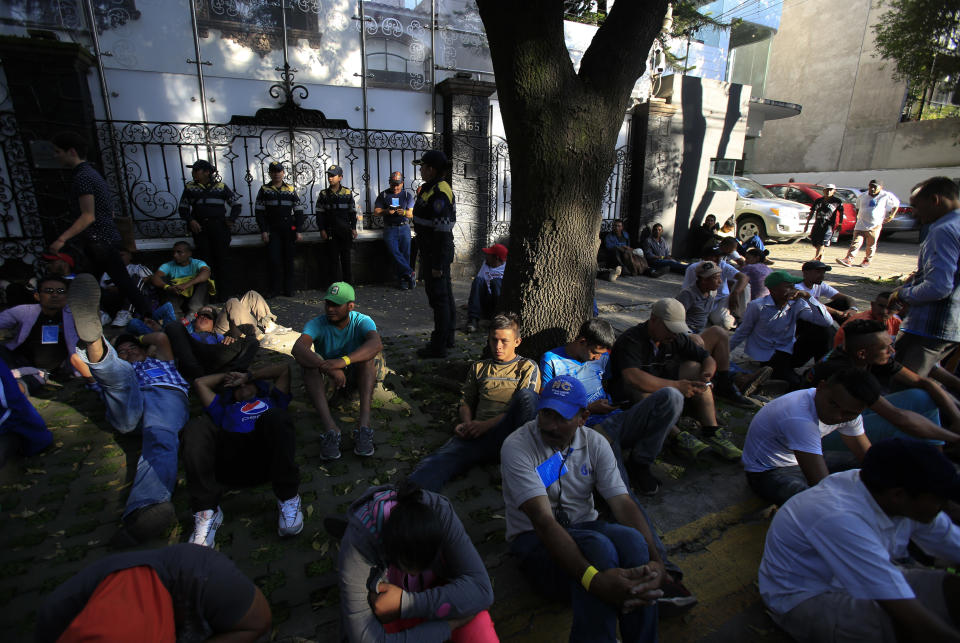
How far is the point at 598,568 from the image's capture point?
2.12m

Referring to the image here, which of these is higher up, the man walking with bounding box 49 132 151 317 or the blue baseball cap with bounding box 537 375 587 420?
the man walking with bounding box 49 132 151 317

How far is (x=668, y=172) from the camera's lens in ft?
37.5

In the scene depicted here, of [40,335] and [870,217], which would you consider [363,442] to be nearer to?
[40,335]

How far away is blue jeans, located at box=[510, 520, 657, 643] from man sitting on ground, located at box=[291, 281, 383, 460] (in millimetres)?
1677

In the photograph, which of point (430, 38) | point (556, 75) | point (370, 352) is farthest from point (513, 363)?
point (430, 38)

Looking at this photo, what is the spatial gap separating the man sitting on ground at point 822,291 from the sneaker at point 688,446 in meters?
Result: 2.59

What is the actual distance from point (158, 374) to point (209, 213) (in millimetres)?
4626

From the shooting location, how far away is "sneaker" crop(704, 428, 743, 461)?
145 inches

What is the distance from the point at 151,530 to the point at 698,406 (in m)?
3.87

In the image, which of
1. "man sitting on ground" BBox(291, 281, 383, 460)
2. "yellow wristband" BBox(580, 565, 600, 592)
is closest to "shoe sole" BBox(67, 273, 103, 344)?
"man sitting on ground" BBox(291, 281, 383, 460)

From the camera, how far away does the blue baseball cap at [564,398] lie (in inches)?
92.5

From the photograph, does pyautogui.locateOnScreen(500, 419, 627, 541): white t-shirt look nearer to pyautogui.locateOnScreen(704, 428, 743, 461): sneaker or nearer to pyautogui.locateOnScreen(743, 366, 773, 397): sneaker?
pyautogui.locateOnScreen(704, 428, 743, 461): sneaker

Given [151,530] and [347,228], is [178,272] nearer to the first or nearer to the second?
[347,228]

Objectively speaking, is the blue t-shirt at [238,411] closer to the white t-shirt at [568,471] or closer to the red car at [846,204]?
the white t-shirt at [568,471]
